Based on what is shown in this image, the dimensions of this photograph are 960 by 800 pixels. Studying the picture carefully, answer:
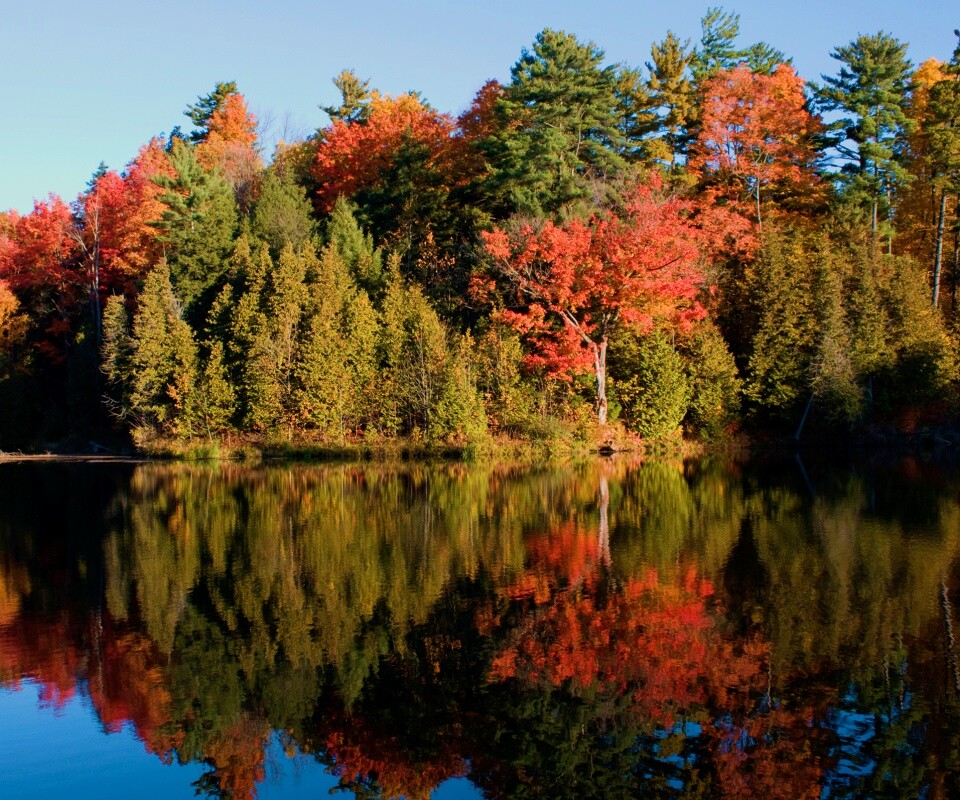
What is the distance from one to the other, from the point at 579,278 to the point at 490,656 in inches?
1085

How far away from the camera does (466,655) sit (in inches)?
419

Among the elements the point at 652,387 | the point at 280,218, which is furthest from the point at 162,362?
the point at 652,387

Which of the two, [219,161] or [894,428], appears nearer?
[894,428]

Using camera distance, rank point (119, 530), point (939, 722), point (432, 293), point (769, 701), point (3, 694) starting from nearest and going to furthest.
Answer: point (939, 722), point (769, 701), point (3, 694), point (119, 530), point (432, 293)

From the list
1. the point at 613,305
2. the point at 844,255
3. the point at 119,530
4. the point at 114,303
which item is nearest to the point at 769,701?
the point at 119,530

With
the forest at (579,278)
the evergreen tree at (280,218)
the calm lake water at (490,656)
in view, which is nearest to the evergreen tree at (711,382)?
the forest at (579,278)

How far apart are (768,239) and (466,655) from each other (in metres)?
34.2

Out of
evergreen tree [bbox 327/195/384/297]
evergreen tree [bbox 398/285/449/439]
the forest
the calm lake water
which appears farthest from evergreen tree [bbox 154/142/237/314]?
the calm lake water

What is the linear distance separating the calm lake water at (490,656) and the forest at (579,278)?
17.9 metres

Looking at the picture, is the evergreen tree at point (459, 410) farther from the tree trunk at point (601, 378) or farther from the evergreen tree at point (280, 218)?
the evergreen tree at point (280, 218)

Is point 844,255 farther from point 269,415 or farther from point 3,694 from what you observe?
point 3,694

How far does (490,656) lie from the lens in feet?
34.7

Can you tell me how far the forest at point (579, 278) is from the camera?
37875 millimetres

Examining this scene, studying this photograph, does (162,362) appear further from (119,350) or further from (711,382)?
(711,382)
